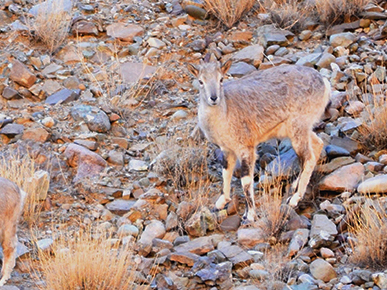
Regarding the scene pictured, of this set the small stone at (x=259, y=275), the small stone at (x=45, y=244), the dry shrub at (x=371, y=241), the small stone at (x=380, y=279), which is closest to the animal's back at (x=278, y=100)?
the dry shrub at (x=371, y=241)

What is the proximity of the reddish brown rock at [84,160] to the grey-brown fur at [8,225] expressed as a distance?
2.19m

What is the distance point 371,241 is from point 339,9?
261 inches

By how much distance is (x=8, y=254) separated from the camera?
6.61m

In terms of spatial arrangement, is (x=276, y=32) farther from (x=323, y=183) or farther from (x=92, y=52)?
(x=323, y=183)

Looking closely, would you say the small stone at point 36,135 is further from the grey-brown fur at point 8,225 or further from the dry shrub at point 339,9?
the dry shrub at point 339,9

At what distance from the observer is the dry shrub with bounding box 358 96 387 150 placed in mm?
8812

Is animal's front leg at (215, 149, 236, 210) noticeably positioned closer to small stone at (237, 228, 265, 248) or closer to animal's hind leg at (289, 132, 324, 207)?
small stone at (237, 228, 265, 248)

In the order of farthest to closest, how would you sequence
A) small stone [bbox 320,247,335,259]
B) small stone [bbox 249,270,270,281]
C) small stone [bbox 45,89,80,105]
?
small stone [bbox 45,89,80,105]
small stone [bbox 320,247,335,259]
small stone [bbox 249,270,270,281]

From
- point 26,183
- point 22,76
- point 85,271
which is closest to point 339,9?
point 22,76

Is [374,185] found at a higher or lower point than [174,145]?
higher

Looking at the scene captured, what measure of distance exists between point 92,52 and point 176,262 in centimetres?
578

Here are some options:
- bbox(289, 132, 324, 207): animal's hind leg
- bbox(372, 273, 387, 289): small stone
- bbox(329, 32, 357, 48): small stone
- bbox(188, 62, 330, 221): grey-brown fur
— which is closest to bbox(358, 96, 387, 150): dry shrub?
bbox(188, 62, 330, 221): grey-brown fur

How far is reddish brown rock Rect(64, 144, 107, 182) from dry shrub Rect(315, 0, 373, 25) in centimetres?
572

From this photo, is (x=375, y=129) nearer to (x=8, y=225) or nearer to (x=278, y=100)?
(x=278, y=100)
